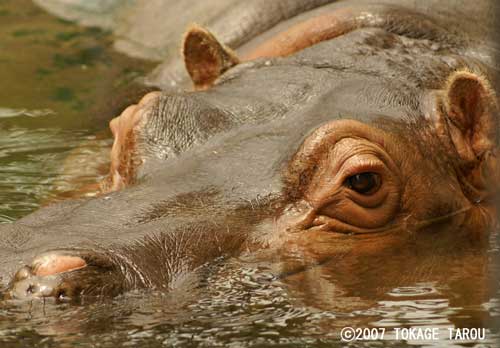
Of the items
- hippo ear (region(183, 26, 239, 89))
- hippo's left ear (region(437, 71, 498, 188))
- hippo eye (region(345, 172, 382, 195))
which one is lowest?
hippo eye (region(345, 172, 382, 195))

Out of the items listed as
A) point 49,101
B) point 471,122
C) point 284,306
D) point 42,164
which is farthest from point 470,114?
point 49,101

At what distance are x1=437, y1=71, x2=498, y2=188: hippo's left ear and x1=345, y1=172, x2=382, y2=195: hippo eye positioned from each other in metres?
0.49

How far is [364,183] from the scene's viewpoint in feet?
14.6

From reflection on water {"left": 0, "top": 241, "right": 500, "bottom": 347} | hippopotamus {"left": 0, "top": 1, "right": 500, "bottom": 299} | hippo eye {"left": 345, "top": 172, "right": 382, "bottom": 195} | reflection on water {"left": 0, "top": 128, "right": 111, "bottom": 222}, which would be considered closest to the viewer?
reflection on water {"left": 0, "top": 241, "right": 500, "bottom": 347}

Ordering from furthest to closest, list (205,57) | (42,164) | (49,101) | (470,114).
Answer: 1. (49,101)
2. (42,164)
3. (205,57)
4. (470,114)

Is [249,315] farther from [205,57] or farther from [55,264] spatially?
[205,57]

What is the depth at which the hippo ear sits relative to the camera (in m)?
5.66

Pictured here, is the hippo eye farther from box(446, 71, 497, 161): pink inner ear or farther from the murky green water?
the murky green water

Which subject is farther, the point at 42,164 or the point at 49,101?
the point at 49,101

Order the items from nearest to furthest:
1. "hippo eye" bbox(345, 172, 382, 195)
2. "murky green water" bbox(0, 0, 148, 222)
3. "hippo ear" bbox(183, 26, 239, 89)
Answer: "hippo eye" bbox(345, 172, 382, 195), "hippo ear" bbox(183, 26, 239, 89), "murky green water" bbox(0, 0, 148, 222)

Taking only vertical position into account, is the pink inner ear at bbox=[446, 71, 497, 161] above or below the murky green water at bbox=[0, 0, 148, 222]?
below

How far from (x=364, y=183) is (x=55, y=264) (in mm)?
1396

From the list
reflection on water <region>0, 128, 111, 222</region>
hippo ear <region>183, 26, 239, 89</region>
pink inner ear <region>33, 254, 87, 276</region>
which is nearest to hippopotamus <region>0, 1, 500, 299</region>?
pink inner ear <region>33, 254, 87, 276</region>

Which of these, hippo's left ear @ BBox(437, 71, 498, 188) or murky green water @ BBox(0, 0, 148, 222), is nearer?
hippo's left ear @ BBox(437, 71, 498, 188)
